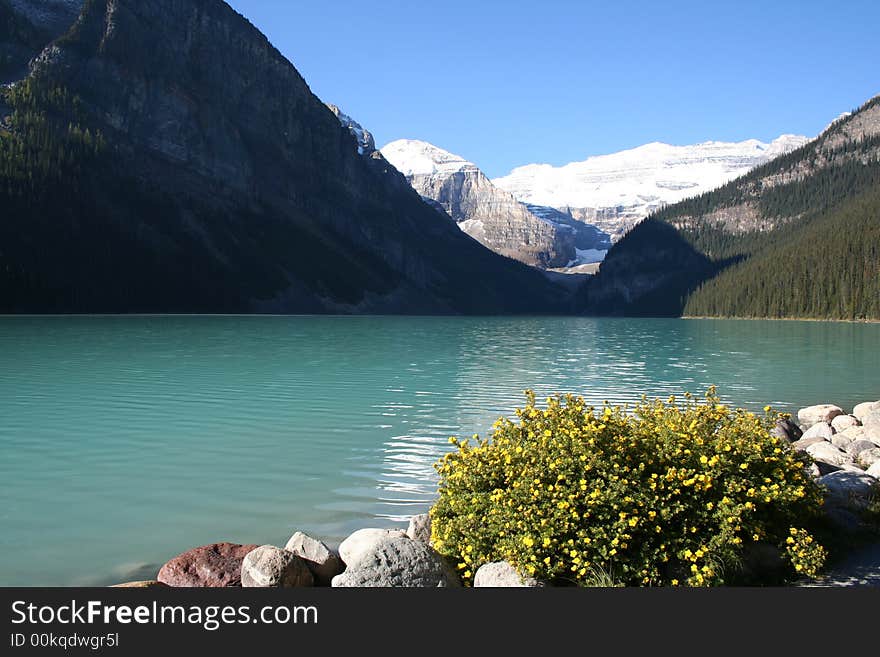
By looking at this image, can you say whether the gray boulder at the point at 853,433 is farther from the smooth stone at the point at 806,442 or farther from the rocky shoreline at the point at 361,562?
the rocky shoreline at the point at 361,562

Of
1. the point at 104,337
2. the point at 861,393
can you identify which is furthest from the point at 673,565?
the point at 104,337

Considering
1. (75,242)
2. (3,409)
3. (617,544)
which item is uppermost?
(75,242)

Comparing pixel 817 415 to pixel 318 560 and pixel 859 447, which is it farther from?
pixel 318 560

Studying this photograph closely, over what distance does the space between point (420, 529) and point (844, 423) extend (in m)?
18.5

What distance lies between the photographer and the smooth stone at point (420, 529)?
40.5 feet

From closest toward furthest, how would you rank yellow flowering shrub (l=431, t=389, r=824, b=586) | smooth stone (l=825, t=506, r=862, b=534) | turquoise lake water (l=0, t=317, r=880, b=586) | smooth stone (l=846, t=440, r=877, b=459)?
yellow flowering shrub (l=431, t=389, r=824, b=586), smooth stone (l=825, t=506, r=862, b=534), turquoise lake water (l=0, t=317, r=880, b=586), smooth stone (l=846, t=440, r=877, b=459)

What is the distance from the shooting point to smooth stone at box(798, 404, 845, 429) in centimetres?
2766

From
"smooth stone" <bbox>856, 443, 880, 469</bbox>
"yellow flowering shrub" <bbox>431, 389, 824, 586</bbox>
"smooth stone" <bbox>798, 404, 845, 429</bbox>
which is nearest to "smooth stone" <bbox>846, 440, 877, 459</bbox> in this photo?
"smooth stone" <bbox>856, 443, 880, 469</bbox>

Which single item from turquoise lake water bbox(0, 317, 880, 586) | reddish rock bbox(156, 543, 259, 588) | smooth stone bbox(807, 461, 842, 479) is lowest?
turquoise lake water bbox(0, 317, 880, 586)

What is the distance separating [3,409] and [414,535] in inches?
934

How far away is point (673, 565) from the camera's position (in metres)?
9.78

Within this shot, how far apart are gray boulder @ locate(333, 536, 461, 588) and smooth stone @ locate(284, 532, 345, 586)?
146 centimetres

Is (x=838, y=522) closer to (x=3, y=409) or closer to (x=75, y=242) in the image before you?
Answer: (x=3, y=409)

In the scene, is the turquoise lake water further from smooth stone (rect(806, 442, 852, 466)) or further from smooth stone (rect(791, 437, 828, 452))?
smooth stone (rect(791, 437, 828, 452))
